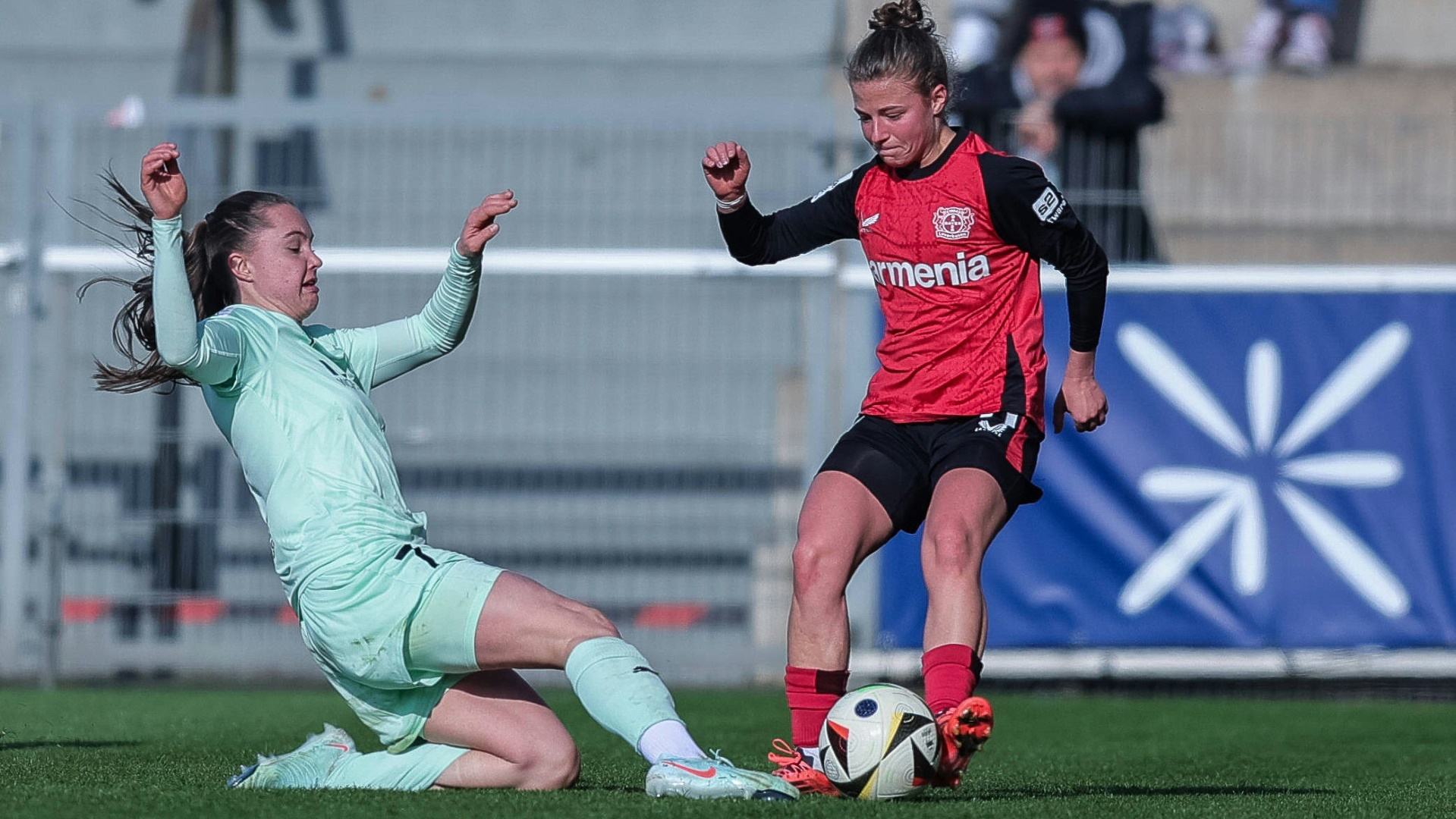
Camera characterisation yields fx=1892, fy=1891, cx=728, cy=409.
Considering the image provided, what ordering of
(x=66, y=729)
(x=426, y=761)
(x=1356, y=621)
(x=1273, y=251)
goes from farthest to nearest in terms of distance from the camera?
(x=1273, y=251) → (x=1356, y=621) → (x=66, y=729) → (x=426, y=761)

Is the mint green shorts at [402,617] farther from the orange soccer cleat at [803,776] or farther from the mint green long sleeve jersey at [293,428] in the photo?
the orange soccer cleat at [803,776]

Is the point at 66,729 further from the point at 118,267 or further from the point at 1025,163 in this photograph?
the point at 1025,163

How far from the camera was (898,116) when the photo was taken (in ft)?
14.3

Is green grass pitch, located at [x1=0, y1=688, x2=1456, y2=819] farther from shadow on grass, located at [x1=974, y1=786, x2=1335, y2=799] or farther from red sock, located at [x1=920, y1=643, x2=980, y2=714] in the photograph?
red sock, located at [x1=920, y1=643, x2=980, y2=714]

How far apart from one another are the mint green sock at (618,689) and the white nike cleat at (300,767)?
844mm

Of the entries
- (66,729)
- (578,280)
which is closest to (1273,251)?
(578,280)

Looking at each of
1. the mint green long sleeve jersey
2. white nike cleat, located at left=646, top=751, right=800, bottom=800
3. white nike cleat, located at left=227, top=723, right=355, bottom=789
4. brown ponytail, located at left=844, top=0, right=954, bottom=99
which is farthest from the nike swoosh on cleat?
brown ponytail, located at left=844, top=0, right=954, bottom=99

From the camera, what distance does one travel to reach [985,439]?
4.40 meters

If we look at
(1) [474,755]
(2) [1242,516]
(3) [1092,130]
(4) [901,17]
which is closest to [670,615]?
(2) [1242,516]

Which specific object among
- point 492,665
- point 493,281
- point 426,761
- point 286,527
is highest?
point 493,281

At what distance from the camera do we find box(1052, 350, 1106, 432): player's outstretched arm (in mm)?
4422

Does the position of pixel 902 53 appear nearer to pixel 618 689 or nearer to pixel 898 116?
pixel 898 116

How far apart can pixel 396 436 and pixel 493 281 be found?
852mm

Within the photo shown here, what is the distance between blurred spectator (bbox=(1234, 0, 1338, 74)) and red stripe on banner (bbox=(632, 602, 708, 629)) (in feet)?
17.0
